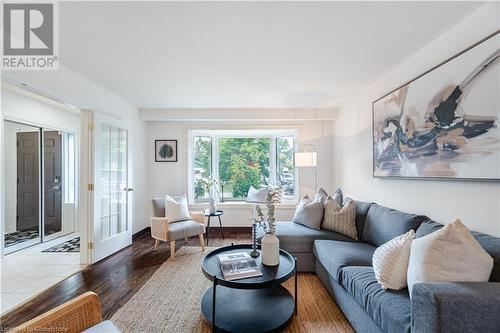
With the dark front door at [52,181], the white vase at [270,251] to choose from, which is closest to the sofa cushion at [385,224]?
the white vase at [270,251]

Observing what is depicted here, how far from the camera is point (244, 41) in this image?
2020 millimetres

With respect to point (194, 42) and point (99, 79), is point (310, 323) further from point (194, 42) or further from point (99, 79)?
point (99, 79)

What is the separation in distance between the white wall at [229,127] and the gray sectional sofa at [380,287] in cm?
A: 159

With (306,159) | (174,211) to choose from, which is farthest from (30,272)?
(306,159)

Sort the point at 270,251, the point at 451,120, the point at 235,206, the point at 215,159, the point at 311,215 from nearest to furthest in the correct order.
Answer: the point at 451,120, the point at 270,251, the point at 311,215, the point at 235,206, the point at 215,159

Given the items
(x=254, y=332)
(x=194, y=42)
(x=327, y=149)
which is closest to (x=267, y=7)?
(x=194, y=42)

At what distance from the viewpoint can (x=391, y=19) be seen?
175 cm

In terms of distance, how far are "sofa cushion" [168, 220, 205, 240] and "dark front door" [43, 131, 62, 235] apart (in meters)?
2.56

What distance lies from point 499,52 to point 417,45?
774mm

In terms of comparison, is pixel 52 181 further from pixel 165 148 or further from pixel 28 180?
pixel 165 148

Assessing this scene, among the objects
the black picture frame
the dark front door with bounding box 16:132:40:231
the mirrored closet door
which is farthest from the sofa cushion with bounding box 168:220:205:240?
the dark front door with bounding box 16:132:40:231

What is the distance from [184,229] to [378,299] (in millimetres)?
2606

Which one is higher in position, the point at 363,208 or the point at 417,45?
the point at 417,45

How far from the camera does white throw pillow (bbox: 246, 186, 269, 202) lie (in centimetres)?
466
